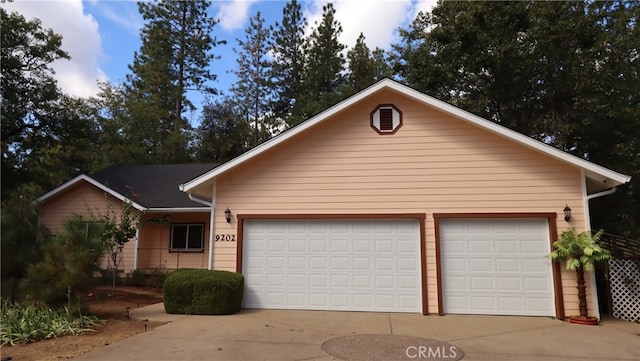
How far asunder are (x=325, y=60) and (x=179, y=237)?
1658 cm

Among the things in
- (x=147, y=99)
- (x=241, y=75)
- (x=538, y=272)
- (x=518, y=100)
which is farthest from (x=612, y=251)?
(x=147, y=99)

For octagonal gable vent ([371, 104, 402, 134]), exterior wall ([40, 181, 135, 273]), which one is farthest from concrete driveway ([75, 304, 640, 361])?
exterior wall ([40, 181, 135, 273])

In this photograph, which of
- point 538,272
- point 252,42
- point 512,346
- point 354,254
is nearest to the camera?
point 512,346

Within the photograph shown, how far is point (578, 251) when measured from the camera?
8.39 meters

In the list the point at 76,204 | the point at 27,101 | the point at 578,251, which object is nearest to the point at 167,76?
the point at 27,101

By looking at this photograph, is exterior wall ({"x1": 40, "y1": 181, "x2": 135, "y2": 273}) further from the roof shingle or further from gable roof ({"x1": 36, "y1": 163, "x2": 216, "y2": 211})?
the roof shingle

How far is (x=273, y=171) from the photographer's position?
10.0 metres

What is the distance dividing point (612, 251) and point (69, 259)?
37.2 feet

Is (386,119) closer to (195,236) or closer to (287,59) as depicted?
(195,236)

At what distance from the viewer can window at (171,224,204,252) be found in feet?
51.5

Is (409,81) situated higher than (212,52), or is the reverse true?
(212,52)

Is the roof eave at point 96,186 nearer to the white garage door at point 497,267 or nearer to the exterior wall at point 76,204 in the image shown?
the exterior wall at point 76,204

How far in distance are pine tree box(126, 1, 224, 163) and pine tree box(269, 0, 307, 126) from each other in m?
6.18

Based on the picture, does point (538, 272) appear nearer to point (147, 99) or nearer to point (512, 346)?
point (512, 346)
